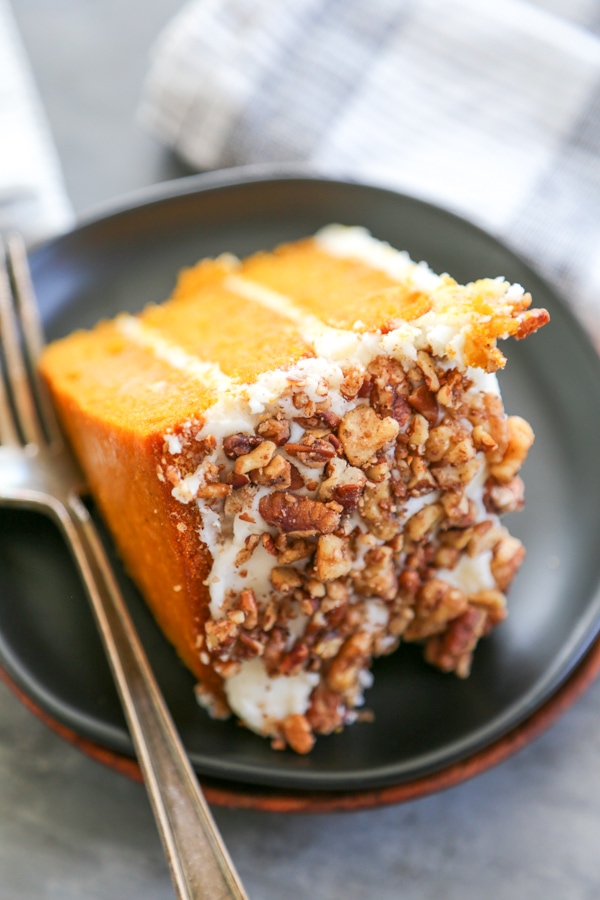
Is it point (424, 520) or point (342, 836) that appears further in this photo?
point (342, 836)

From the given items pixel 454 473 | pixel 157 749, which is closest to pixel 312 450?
pixel 454 473

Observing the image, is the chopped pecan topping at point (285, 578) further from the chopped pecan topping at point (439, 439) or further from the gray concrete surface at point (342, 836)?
the gray concrete surface at point (342, 836)

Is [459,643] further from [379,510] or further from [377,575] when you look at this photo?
[379,510]

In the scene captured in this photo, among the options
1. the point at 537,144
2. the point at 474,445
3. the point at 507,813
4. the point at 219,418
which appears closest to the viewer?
the point at 219,418

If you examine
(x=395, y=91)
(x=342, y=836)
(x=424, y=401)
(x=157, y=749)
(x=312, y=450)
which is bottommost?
(x=342, y=836)

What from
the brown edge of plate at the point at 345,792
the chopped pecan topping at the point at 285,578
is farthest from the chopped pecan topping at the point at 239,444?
the brown edge of plate at the point at 345,792

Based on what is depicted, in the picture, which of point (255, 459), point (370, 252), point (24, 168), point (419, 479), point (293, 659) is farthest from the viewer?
point (24, 168)

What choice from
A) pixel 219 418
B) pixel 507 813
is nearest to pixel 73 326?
pixel 219 418

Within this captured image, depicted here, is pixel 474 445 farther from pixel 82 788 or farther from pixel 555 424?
pixel 82 788
